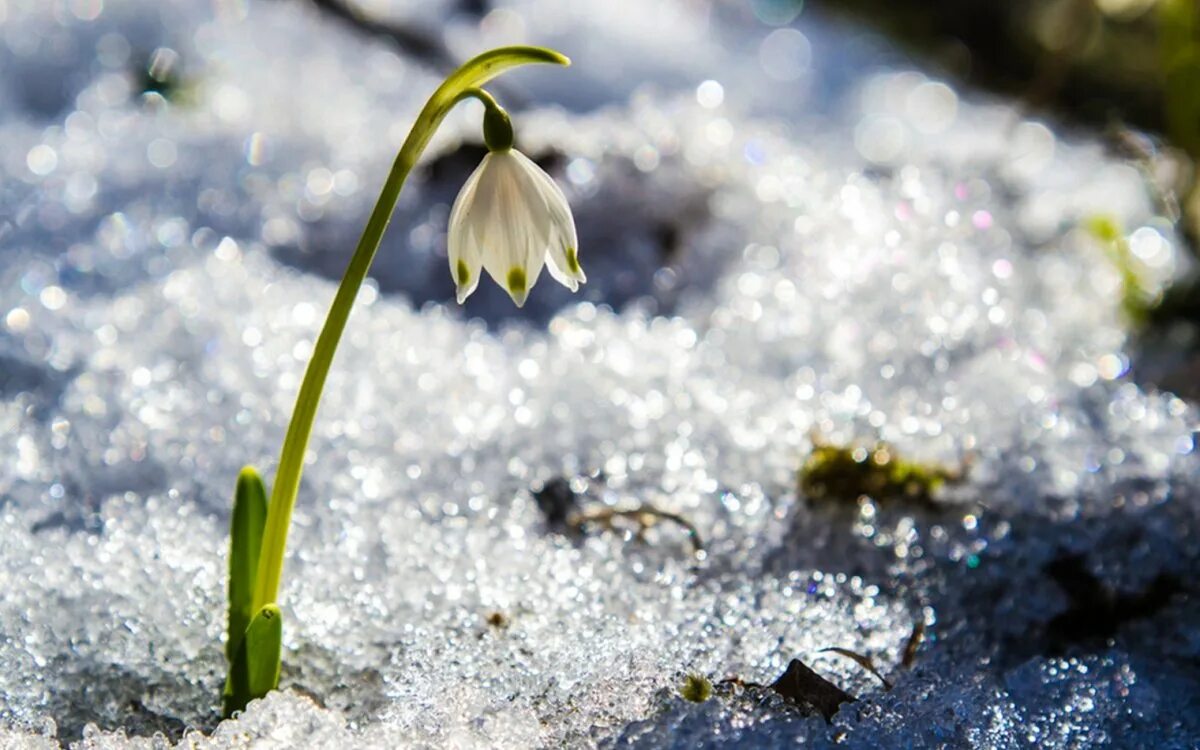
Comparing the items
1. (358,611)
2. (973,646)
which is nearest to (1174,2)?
(973,646)

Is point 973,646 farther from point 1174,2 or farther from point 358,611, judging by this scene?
point 1174,2

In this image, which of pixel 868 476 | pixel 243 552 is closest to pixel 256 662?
pixel 243 552

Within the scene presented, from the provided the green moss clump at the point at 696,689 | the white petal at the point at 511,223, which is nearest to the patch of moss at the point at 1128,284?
the green moss clump at the point at 696,689

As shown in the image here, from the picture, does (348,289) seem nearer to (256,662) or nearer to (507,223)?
(507,223)

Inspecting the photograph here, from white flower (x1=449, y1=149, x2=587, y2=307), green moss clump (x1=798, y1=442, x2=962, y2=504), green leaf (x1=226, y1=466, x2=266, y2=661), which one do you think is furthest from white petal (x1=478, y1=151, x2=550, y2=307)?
green moss clump (x1=798, y1=442, x2=962, y2=504)

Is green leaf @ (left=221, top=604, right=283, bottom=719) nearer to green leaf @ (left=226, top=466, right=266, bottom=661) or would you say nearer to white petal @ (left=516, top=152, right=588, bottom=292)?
green leaf @ (left=226, top=466, right=266, bottom=661)

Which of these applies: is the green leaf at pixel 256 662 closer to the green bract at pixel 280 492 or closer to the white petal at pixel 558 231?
the green bract at pixel 280 492
